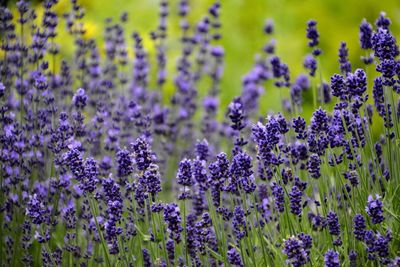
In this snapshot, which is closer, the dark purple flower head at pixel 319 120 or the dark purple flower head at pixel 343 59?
the dark purple flower head at pixel 319 120

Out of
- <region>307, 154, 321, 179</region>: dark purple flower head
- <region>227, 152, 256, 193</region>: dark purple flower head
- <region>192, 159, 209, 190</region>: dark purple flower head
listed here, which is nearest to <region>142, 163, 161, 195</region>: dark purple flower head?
<region>192, 159, 209, 190</region>: dark purple flower head

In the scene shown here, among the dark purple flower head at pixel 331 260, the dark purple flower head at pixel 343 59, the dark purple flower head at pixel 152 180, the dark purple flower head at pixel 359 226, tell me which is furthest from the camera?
the dark purple flower head at pixel 343 59

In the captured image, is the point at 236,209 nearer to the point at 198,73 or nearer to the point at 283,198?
the point at 283,198

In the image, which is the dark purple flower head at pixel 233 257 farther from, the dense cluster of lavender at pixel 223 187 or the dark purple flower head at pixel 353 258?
the dark purple flower head at pixel 353 258

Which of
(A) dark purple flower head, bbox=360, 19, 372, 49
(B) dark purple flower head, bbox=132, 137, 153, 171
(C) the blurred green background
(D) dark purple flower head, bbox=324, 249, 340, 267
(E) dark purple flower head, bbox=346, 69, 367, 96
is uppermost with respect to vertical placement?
(C) the blurred green background

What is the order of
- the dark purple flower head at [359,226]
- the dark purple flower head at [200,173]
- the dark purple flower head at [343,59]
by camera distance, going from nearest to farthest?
the dark purple flower head at [359,226], the dark purple flower head at [200,173], the dark purple flower head at [343,59]

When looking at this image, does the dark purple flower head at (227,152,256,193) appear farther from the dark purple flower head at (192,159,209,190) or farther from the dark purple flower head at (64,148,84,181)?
the dark purple flower head at (64,148,84,181)

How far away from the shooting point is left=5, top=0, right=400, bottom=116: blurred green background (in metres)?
7.21

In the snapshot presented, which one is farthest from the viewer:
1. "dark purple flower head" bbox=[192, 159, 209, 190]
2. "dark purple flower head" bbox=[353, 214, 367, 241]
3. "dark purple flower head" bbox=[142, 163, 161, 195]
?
"dark purple flower head" bbox=[192, 159, 209, 190]

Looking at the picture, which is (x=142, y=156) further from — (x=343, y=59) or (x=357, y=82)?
(x=343, y=59)

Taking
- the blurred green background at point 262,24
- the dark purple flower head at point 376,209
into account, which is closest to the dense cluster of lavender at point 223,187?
the dark purple flower head at point 376,209

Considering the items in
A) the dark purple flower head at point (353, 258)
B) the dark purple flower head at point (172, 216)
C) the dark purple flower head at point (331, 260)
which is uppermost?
the dark purple flower head at point (172, 216)

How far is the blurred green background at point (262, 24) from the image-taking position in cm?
721

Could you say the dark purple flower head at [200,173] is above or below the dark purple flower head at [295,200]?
above
